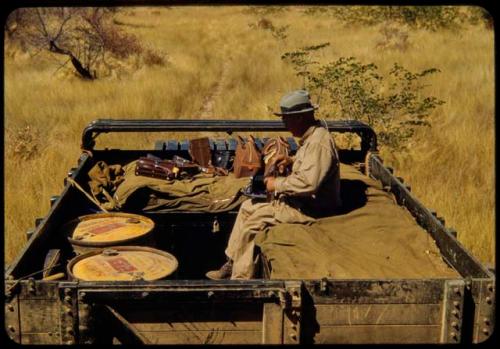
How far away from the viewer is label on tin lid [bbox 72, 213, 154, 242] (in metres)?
4.88

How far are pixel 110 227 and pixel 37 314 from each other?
5.13 ft

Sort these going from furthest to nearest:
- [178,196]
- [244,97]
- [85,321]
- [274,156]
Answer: [244,97] < [178,196] < [274,156] < [85,321]

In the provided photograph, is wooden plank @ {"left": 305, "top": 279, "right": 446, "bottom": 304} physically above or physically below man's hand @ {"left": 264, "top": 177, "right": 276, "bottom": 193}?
below

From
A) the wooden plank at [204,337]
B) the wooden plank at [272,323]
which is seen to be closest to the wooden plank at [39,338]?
the wooden plank at [204,337]

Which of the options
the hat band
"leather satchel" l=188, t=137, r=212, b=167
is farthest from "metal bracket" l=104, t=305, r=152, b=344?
"leather satchel" l=188, t=137, r=212, b=167

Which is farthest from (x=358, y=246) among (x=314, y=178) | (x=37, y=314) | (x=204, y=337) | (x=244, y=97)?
(x=244, y=97)

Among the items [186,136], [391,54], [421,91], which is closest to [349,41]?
[391,54]

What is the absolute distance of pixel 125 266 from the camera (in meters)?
4.32

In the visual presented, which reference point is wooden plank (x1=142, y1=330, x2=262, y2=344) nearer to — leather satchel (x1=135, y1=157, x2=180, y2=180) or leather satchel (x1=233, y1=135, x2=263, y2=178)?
leather satchel (x1=233, y1=135, x2=263, y2=178)

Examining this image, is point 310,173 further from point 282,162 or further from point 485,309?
point 485,309

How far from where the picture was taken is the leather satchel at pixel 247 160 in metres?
6.11

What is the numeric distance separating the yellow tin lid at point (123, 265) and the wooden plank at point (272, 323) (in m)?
0.79

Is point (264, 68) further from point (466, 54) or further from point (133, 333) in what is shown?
point (133, 333)

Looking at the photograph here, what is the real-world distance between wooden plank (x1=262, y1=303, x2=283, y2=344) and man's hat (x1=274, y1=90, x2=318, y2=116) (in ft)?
5.85
